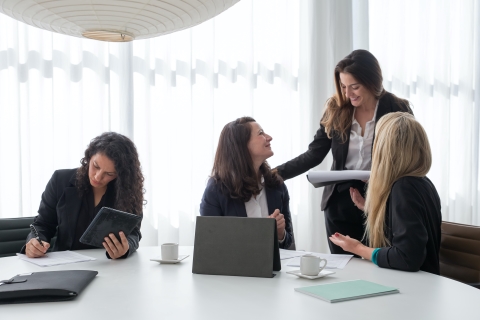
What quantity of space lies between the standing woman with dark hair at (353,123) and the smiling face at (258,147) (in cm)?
25

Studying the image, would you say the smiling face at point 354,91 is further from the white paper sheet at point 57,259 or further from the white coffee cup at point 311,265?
the white paper sheet at point 57,259

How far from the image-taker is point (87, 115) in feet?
11.7

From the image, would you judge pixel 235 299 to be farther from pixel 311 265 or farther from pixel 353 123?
pixel 353 123

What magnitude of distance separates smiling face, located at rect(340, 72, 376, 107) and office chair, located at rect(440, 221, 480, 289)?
2.50ft

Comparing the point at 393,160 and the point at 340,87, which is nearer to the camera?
the point at 393,160

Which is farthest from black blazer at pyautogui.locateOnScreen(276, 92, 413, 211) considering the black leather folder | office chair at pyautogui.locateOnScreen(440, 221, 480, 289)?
the black leather folder

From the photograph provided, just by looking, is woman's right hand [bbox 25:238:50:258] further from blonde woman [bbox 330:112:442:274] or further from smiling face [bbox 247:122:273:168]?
blonde woman [bbox 330:112:442:274]

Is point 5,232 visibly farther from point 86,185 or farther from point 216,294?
point 216,294

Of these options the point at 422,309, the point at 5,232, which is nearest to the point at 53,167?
the point at 5,232

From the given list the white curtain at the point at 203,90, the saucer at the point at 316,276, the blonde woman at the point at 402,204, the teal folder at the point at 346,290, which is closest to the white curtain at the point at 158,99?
the white curtain at the point at 203,90

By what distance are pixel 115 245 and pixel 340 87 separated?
147 cm

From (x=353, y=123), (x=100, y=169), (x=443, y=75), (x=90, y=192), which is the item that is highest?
(x=443, y=75)

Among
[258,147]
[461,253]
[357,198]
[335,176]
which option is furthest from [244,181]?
[461,253]

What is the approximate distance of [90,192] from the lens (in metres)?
2.55
